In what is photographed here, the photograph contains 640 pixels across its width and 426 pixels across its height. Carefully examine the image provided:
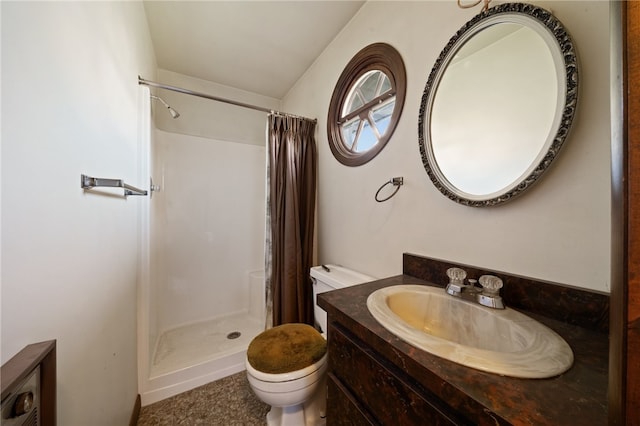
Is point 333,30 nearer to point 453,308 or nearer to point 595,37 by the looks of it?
point 595,37

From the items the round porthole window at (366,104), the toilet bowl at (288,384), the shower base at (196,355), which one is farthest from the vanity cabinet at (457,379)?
the shower base at (196,355)

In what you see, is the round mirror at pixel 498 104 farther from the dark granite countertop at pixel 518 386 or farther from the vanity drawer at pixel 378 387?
the vanity drawer at pixel 378 387

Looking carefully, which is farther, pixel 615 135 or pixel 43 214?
pixel 43 214

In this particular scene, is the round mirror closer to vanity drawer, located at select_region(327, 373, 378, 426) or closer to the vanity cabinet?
the vanity cabinet

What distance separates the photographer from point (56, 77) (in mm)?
536

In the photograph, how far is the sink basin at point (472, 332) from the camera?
0.44 m

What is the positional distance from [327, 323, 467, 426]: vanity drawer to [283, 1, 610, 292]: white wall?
557 millimetres

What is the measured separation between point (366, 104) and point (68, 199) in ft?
4.66

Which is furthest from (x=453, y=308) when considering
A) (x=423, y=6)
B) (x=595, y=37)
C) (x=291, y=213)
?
(x=423, y=6)

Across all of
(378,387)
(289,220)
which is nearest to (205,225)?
(289,220)

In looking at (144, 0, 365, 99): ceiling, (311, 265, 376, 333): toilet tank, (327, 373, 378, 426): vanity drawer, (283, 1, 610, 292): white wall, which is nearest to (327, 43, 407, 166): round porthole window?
(283, 1, 610, 292): white wall

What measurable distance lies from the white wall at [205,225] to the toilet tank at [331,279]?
3.89ft

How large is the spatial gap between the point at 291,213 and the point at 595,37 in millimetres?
1508

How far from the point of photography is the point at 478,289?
2.59ft
